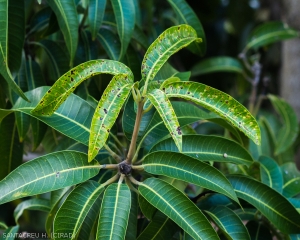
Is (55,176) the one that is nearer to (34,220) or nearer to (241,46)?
(34,220)

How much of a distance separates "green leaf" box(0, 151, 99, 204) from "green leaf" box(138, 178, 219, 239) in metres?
0.11

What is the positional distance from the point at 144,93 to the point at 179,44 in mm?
114

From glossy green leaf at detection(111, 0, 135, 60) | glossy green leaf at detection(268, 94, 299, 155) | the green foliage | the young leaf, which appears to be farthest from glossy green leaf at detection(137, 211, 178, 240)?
glossy green leaf at detection(268, 94, 299, 155)

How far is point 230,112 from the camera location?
0.60 metres

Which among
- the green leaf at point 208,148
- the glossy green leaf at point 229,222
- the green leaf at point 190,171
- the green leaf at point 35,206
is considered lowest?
the glossy green leaf at point 229,222

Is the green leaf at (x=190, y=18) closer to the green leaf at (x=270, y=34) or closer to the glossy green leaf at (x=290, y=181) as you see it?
the glossy green leaf at (x=290, y=181)

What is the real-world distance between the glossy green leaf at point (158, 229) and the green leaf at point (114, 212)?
11cm

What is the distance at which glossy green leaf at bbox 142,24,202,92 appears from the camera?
639 millimetres

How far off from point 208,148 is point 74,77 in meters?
0.30

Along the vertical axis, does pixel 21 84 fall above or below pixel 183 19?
below

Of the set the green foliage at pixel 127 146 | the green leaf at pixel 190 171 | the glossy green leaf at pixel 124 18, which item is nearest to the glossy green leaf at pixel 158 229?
the green foliage at pixel 127 146

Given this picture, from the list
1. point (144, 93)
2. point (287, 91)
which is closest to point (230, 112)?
point (144, 93)

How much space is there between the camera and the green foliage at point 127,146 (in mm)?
603

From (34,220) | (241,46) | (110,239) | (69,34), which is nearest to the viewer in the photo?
(110,239)
